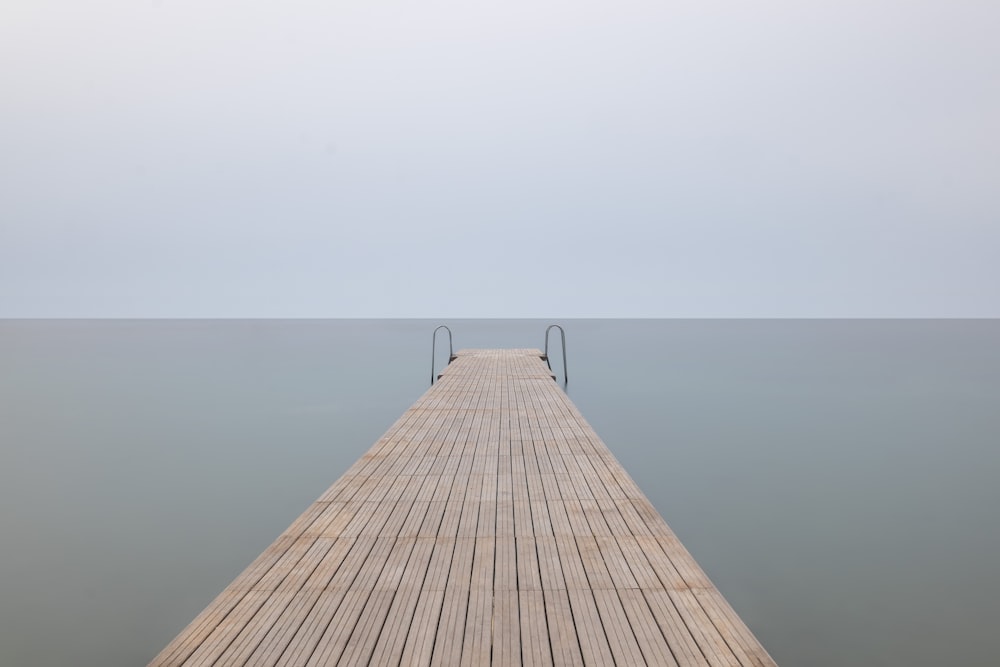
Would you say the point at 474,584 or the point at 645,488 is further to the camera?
the point at 645,488

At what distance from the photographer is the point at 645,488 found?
8.48 metres

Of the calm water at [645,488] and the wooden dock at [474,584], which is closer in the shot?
the wooden dock at [474,584]

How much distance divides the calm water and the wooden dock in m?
1.75

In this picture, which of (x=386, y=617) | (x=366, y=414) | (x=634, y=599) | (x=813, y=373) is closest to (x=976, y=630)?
(x=634, y=599)

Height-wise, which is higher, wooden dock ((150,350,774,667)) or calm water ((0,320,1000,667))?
wooden dock ((150,350,774,667))

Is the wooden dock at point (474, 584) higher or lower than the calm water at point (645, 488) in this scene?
higher

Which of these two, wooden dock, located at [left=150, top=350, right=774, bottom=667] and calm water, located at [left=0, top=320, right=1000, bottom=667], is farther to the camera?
calm water, located at [left=0, top=320, right=1000, bottom=667]

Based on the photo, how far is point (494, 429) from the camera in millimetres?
6289

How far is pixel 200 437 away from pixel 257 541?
5280 mm

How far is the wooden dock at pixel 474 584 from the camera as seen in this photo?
2367 mm

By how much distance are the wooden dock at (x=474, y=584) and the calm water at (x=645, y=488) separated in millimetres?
1750

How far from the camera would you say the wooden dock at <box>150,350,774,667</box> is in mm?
2367

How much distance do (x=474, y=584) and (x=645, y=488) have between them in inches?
234

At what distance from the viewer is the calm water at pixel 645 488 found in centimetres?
488
